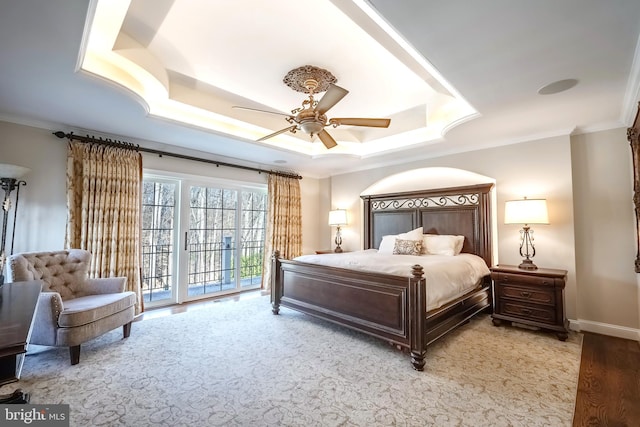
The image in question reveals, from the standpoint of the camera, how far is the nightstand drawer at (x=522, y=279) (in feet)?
10.4

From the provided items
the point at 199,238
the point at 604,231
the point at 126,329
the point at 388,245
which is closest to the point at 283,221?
the point at 199,238

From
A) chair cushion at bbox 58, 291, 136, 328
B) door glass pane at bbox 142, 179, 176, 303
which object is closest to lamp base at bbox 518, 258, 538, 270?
chair cushion at bbox 58, 291, 136, 328

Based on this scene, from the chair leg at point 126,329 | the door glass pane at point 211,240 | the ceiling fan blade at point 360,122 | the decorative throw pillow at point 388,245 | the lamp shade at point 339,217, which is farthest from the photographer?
the lamp shade at point 339,217

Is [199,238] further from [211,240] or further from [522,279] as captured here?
[522,279]

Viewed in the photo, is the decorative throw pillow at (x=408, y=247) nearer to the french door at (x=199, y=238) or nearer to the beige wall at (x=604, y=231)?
the beige wall at (x=604, y=231)

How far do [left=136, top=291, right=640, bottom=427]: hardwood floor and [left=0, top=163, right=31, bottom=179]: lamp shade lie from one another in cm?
508

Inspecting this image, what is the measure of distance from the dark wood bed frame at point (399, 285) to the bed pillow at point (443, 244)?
7.9 inches

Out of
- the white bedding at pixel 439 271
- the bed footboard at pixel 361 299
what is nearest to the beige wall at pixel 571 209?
the white bedding at pixel 439 271

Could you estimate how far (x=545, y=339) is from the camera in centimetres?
309

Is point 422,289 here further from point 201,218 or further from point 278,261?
point 201,218

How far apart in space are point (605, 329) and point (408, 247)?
236 centimetres

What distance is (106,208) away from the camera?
365cm

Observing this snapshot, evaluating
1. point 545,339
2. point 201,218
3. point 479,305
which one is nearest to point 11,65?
point 201,218

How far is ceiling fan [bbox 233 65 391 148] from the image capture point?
8.27 ft
